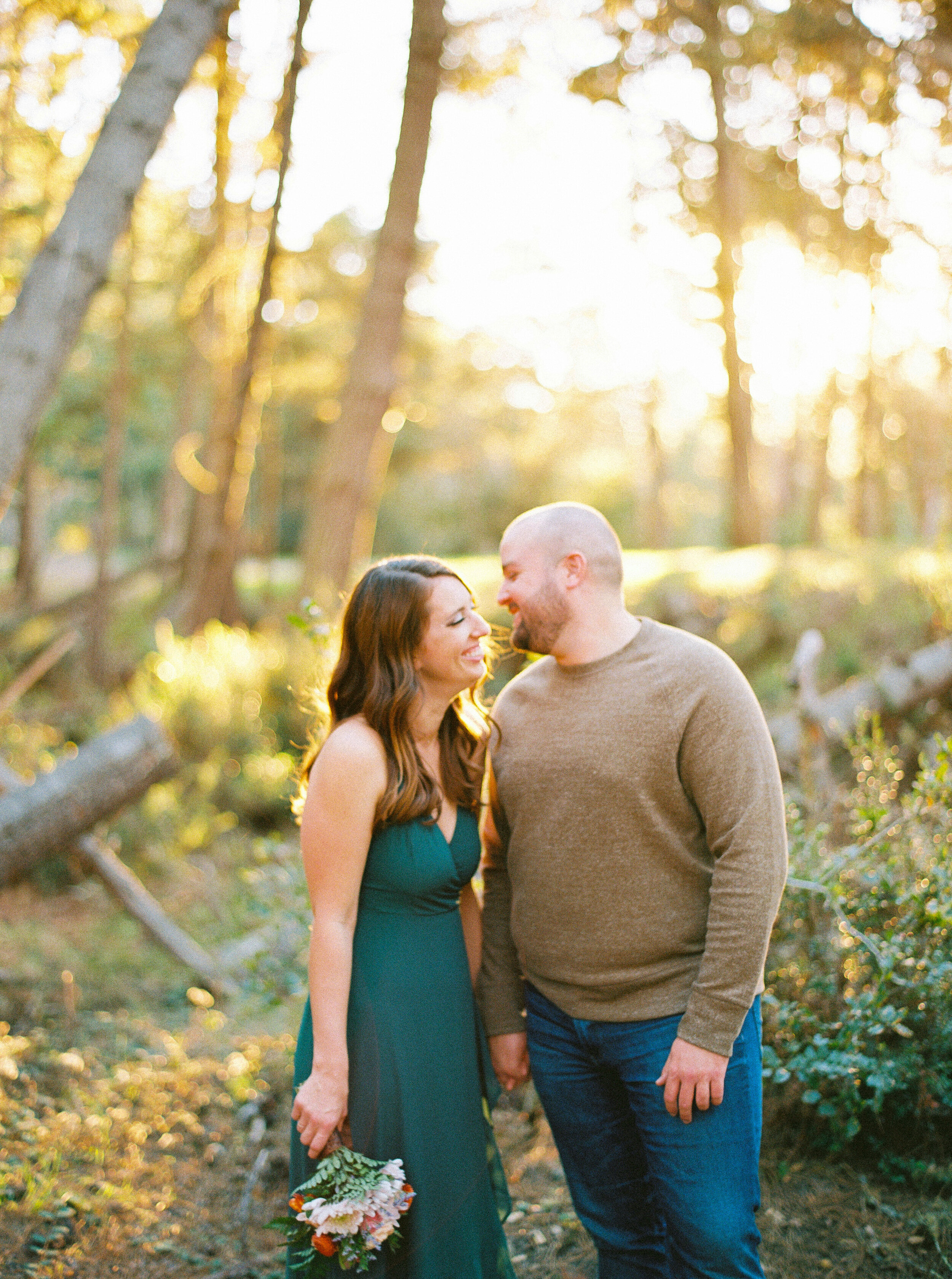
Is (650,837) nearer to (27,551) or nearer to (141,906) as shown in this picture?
(141,906)

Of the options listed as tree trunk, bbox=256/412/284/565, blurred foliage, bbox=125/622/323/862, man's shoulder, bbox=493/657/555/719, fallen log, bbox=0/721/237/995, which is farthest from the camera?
tree trunk, bbox=256/412/284/565

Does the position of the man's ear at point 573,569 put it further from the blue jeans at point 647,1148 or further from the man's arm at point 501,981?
the blue jeans at point 647,1148

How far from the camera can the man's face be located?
2357 mm

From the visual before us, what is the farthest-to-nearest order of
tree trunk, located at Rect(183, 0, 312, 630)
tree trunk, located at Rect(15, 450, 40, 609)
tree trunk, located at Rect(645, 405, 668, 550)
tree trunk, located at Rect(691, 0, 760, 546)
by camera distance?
tree trunk, located at Rect(645, 405, 668, 550) < tree trunk, located at Rect(15, 450, 40, 609) < tree trunk, located at Rect(691, 0, 760, 546) < tree trunk, located at Rect(183, 0, 312, 630)

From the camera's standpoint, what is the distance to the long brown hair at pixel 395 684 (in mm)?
2270

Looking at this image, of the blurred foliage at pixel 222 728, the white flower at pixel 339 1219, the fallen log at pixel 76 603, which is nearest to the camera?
the white flower at pixel 339 1219

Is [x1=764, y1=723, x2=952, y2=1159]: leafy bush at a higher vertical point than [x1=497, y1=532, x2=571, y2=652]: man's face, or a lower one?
lower

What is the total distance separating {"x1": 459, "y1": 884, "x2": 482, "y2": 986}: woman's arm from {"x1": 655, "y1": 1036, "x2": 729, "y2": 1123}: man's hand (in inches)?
24.8

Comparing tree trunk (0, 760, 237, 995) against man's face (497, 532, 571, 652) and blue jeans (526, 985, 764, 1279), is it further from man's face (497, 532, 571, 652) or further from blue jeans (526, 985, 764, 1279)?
man's face (497, 532, 571, 652)

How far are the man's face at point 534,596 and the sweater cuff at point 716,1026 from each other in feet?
3.01

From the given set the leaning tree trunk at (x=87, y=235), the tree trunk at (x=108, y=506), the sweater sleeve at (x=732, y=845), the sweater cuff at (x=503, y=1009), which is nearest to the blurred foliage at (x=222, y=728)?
the tree trunk at (x=108, y=506)

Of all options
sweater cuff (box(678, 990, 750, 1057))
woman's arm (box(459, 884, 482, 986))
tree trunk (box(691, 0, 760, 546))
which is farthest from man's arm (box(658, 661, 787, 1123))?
tree trunk (box(691, 0, 760, 546))

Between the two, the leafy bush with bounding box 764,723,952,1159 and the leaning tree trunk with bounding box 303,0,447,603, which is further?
the leaning tree trunk with bounding box 303,0,447,603

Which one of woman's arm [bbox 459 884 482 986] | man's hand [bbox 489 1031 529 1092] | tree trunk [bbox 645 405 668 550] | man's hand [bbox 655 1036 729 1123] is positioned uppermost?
tree trunk [bbox 645 405 668 550]
